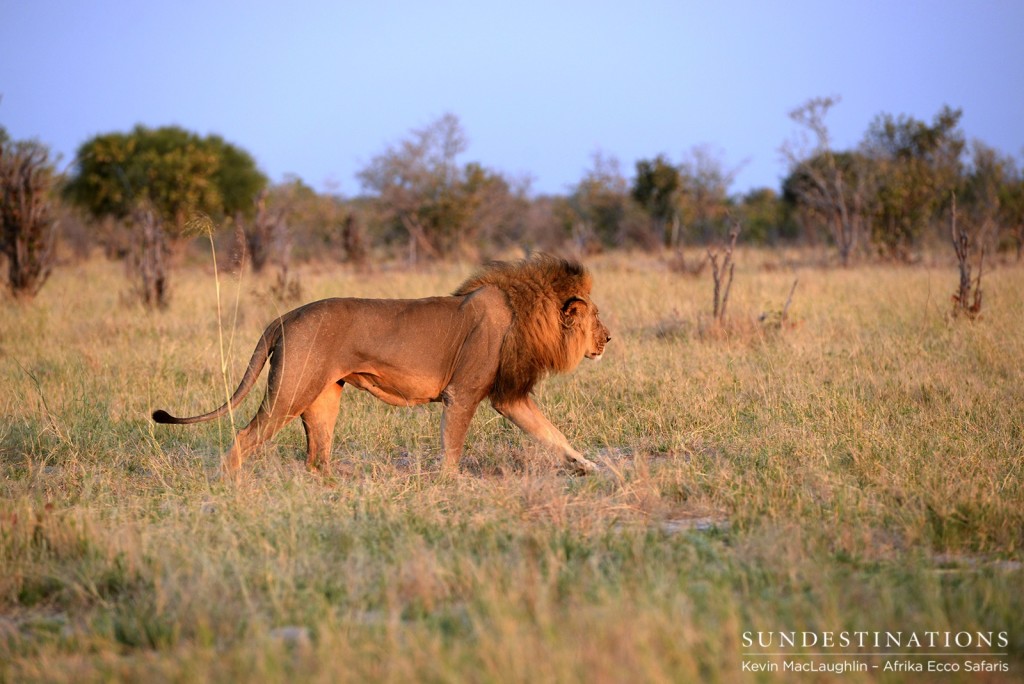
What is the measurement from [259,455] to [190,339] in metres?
5.33

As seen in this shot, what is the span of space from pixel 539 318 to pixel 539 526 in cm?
191

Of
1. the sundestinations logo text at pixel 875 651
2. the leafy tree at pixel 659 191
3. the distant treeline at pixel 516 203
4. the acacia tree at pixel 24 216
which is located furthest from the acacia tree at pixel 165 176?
→ the sundestinations logo text at pixel 875 651

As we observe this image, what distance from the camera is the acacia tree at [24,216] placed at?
1436 cm

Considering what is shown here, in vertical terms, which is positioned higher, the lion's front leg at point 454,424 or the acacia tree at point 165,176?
the acacia tree at point 165,176

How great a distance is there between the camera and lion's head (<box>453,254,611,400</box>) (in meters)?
6.06

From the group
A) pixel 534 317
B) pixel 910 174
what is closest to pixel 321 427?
pixel 534 317

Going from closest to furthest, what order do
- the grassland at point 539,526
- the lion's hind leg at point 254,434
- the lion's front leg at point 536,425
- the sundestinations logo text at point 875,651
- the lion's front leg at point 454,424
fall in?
the sundestinations logo text at point 875,651 < the grassland at point 539,526 < the lion's hind leg at point 254,434 < the lion's front leg at point 454,424 < the lion's front leg at point 536,425

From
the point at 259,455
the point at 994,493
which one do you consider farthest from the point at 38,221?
the point at 994,493

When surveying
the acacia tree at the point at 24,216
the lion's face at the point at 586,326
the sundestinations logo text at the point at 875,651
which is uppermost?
the acacia tree at the point at 24,216

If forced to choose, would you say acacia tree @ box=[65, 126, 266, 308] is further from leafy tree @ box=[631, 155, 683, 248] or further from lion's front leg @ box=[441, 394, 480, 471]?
lion's front leg @ box=[441, 394, 480, 471]

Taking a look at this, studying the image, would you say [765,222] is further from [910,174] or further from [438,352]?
[438,352]

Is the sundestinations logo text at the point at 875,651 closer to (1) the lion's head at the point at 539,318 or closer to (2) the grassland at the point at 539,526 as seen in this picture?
(2) the grassland at the point at 539,526

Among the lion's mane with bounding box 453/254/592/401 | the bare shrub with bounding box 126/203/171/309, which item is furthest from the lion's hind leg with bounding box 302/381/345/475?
the bare shrub with bounding box 126/203/171/309

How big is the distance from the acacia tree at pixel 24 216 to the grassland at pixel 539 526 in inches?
247
